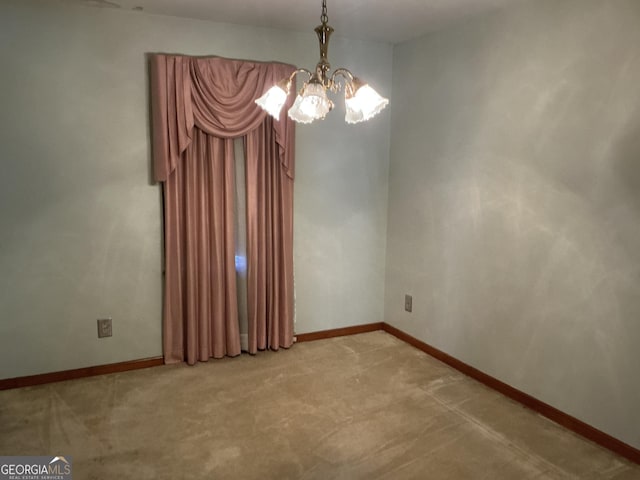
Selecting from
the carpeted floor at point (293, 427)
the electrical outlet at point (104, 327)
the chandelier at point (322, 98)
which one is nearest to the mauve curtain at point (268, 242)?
the carpeted floor at point (293, 427)

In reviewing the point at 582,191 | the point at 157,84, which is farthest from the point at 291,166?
the point at 582,191

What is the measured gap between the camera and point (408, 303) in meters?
3.82

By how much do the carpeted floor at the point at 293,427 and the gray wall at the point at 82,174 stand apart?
34 cm

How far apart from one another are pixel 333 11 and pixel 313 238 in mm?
1640

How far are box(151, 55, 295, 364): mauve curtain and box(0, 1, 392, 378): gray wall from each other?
5.4 inches

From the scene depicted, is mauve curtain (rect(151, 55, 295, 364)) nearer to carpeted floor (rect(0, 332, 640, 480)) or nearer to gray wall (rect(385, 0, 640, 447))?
carpeted floor (rect(0, 332, 640, 480))

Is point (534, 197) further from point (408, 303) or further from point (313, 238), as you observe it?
point (313, 238)

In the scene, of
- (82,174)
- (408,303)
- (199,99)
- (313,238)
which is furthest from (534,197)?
(82,174)

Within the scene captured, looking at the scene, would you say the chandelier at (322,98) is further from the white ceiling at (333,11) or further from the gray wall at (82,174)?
the gray wall at (82,174)

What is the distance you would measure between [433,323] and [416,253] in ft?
1.83

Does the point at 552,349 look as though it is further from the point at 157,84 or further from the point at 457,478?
the point at 157,84

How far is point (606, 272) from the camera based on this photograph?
2363mm

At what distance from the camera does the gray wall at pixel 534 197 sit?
2.29 meters

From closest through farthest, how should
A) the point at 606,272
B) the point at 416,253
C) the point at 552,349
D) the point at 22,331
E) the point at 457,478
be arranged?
the point at 457,478, the point at 606,272, the point at 552,349, the point at 22,331, the point at 416,253
